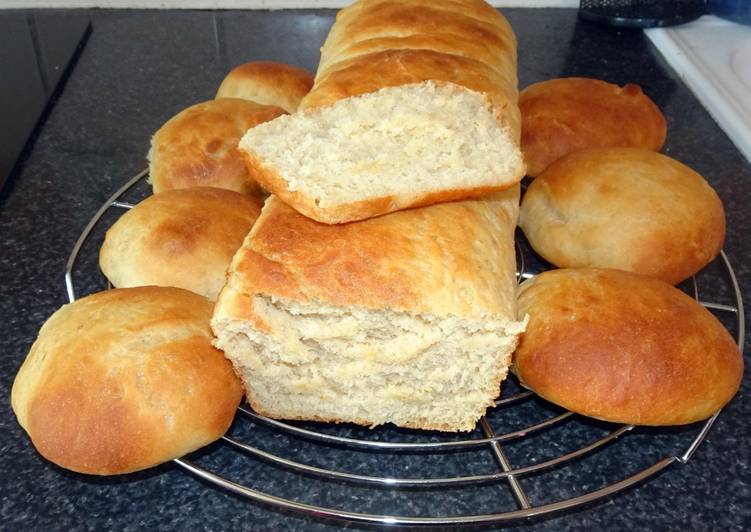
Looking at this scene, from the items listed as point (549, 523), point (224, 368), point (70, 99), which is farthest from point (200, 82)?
point (549, 523)

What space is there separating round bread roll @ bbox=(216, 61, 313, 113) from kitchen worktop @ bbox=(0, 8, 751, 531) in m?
0.54

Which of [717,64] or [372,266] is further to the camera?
[717,64]

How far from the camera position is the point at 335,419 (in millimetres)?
2004

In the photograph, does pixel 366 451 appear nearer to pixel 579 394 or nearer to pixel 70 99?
pixel 579 394

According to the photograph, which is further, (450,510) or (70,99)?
(70,99)

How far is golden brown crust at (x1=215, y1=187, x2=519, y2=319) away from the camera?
5.60 ft

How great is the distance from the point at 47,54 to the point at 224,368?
261 centimetres

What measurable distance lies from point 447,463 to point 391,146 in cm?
Answer: 85

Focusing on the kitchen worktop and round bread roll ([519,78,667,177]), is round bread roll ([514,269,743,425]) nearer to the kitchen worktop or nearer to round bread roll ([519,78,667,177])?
the kitchen worktop

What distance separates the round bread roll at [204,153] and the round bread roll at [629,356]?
114 centimetres

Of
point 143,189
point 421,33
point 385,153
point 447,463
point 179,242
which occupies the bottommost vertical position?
point 447,463

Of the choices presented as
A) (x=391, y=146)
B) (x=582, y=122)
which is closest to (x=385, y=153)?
(x=391, y=146)

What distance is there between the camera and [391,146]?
195 cm

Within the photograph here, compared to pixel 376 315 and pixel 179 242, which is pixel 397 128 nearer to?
pixel 376 315
